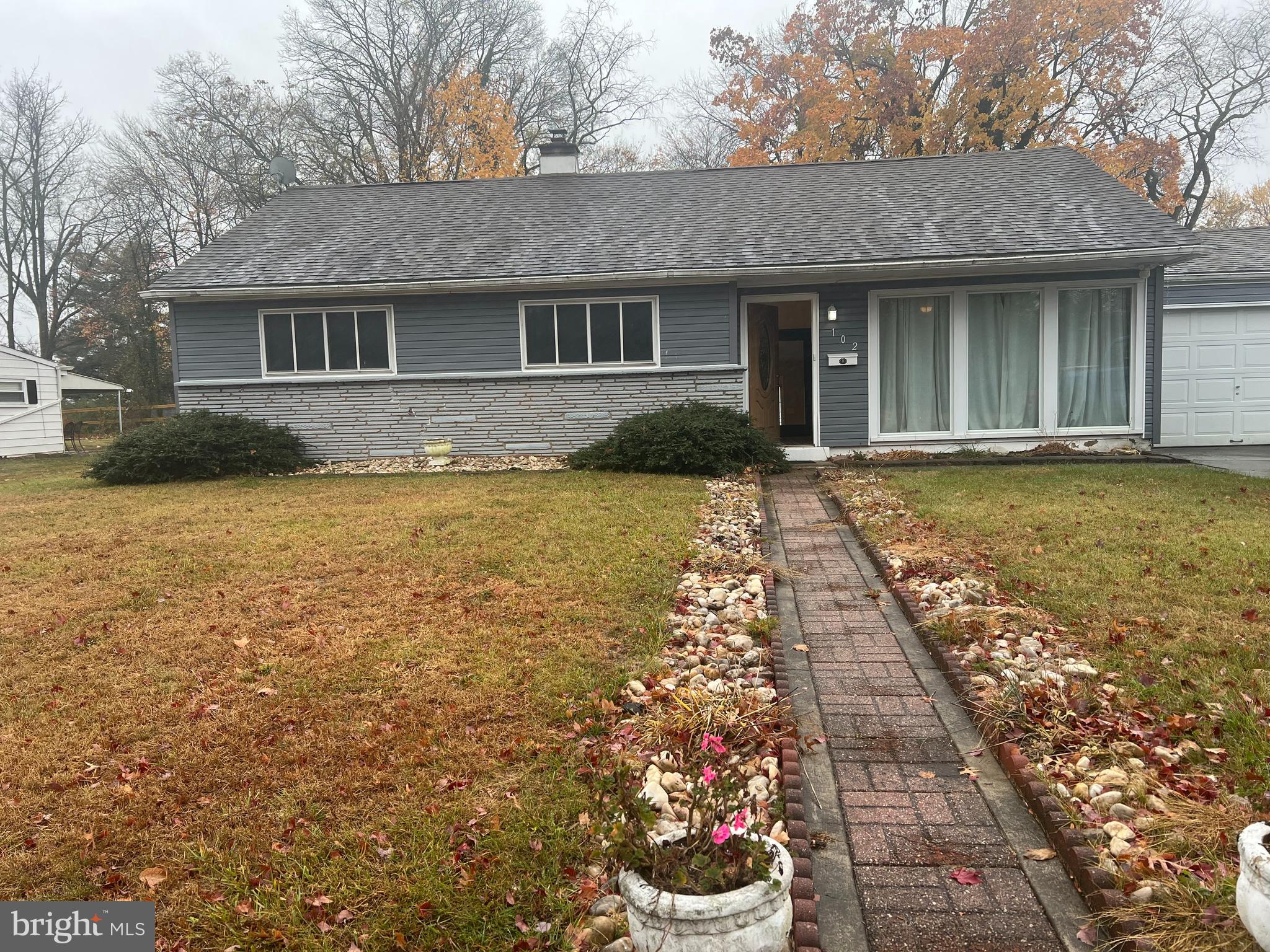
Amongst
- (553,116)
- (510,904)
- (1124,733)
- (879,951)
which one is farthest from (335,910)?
(553,116)

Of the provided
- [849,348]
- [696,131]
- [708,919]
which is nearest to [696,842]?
[708,919]

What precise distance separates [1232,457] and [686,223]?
8920 mm

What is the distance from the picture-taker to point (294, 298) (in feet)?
41.5

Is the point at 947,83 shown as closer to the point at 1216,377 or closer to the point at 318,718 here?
the point at 1216,377

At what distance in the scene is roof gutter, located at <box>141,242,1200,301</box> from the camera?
10.9m

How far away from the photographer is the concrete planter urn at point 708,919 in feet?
6.46

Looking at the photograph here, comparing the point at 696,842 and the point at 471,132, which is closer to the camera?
the point at 696,842

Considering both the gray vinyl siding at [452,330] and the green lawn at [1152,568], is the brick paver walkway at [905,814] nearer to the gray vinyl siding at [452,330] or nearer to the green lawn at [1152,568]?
the green lawn at [1152,568]

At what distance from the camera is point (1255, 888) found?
6.27 ft

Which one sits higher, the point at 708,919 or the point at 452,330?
the point at 452,330

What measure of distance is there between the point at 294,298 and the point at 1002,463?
10605 millimetres

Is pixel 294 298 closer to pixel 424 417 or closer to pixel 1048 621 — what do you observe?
pixel 424 417

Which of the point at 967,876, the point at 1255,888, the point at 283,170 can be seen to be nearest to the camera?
the point at 1255,888

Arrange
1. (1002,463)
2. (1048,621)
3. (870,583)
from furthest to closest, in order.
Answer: (1002,463) < (870,583) < (1048,621)
